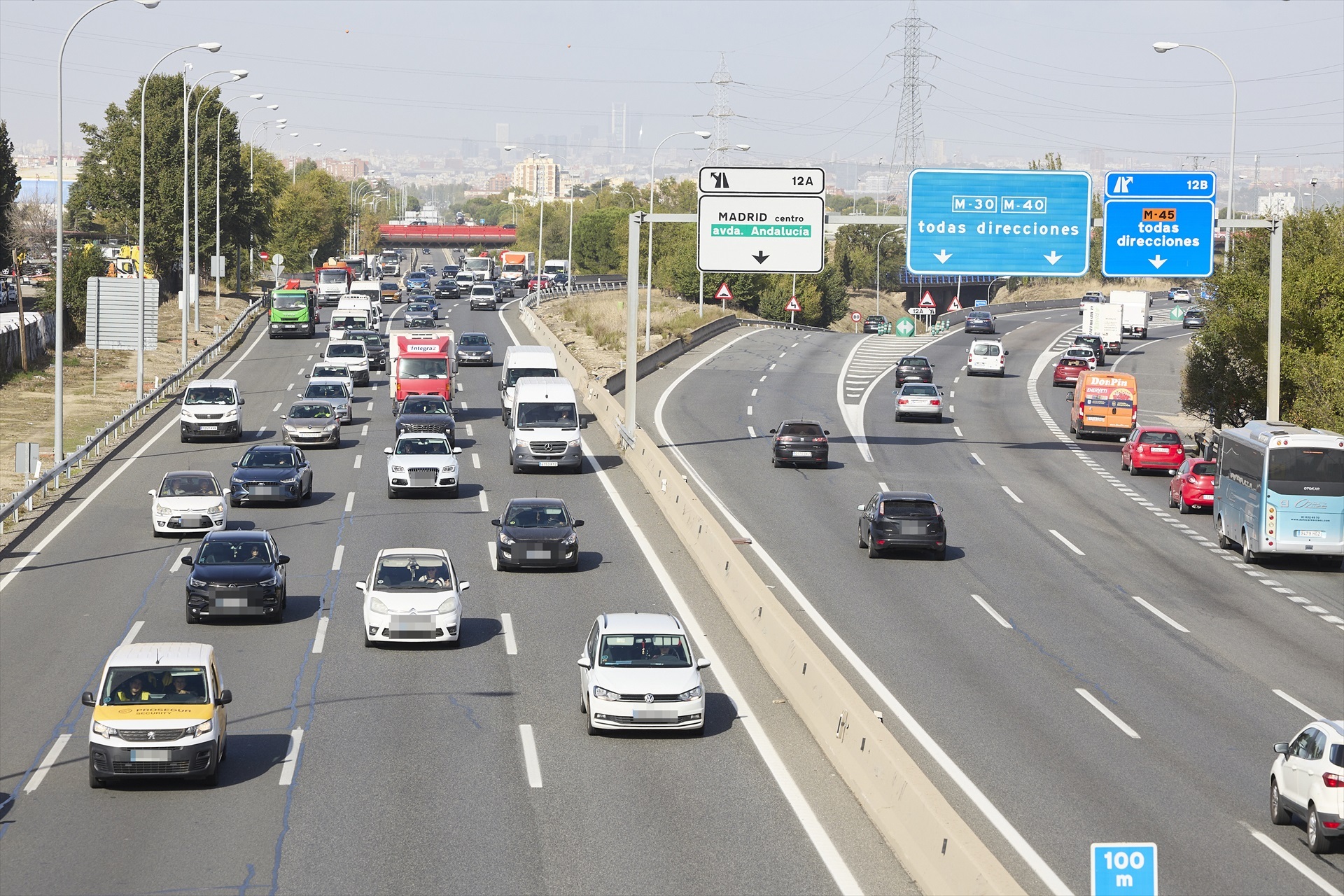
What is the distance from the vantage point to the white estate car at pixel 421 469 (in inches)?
1511

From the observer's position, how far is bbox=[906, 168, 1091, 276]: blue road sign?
135 ft

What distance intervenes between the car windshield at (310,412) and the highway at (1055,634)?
10913 mm

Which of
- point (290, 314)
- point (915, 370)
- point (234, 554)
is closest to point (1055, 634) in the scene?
point (234, 554)

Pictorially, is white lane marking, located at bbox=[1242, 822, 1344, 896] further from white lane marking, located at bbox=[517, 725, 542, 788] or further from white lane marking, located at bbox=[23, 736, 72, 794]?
white lane marking, located at bbox=[23, 736, 72, 794]

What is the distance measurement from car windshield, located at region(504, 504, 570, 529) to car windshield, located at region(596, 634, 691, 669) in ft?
34.1

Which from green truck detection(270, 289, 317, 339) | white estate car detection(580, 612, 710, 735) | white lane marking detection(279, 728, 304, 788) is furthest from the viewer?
green truck detection(270, 289, 317, 339)

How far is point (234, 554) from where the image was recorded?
87.4ft

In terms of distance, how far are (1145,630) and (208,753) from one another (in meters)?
17.3

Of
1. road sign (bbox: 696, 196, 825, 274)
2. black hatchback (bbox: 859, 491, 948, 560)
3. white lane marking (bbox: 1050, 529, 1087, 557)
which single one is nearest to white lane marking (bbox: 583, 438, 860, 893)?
black hatchback (bbox: 859, 491, 948, 560)

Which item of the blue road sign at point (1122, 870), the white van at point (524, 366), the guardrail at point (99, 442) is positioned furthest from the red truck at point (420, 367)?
the blue road sign at point (1122, 870)

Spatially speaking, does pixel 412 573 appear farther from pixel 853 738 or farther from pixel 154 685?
pixel 853 738

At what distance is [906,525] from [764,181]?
49.4ft

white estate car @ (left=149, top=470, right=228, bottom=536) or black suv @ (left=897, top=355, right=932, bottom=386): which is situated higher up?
black suv @ (left=897, top=355, right=932, bottom=386)

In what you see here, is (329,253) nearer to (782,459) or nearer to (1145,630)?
(782,459)
